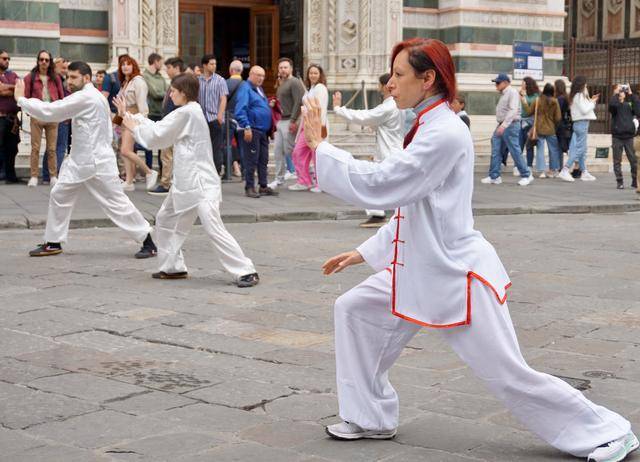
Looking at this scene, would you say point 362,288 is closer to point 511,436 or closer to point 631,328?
point 511,436

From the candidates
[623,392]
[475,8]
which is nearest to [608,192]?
[475,8]

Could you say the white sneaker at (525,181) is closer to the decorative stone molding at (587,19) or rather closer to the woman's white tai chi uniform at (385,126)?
→ the woman's white tai chi uniform at (385,126)

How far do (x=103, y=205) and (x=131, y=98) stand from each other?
4.61m

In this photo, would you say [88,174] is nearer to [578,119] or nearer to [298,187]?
[298,187]

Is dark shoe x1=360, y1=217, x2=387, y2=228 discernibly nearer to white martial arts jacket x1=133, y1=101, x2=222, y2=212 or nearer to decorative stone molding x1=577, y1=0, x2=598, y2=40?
white martial arts jacket x1=133, y1=101, x2=222, y2=212

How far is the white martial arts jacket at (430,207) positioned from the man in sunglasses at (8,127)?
11083 mm

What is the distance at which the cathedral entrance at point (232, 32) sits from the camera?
2012cm

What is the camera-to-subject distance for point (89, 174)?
902 cm

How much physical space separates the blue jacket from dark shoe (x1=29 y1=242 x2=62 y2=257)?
4363mm

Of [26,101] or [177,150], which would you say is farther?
[26,101]

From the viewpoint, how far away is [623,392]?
4883 mm

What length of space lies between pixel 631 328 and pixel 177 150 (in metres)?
3.36

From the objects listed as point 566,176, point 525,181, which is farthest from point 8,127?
point 566,176

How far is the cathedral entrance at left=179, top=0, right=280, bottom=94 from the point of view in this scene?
2012 centimetres
